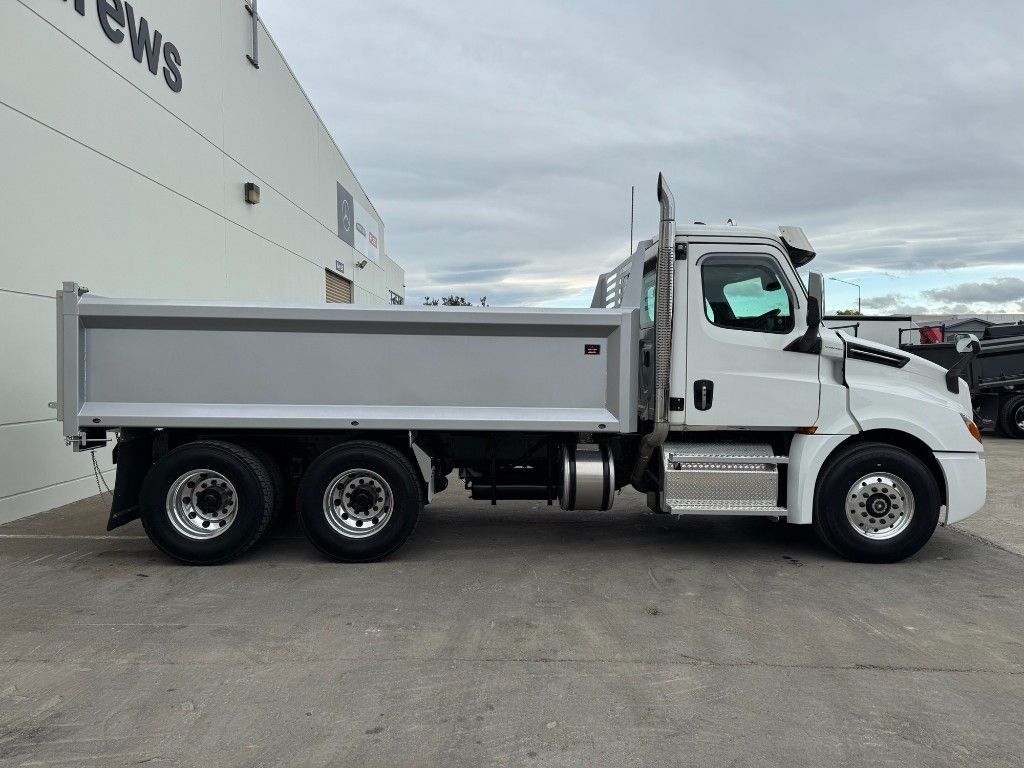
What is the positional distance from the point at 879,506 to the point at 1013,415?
12.6 meters

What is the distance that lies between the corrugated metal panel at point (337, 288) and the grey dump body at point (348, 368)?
1461cm

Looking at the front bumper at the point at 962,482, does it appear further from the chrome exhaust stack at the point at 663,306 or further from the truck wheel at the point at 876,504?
the chrome exhaust stack at the point at 663,306

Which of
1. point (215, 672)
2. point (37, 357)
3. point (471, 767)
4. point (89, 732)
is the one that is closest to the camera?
point (471, 767)

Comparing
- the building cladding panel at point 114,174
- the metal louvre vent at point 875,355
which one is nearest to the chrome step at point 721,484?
the metal louvre vent at point 875,355

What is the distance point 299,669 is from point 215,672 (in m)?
0.45

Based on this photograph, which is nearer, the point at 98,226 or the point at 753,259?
the point at 753,259

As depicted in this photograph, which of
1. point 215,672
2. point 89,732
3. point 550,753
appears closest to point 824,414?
point 550,753

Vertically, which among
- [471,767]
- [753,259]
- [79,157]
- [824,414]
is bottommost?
[471,767]

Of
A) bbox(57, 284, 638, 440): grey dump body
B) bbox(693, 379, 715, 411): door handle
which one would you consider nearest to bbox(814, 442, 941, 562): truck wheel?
bbox(693, 379, 715, 411): door handle

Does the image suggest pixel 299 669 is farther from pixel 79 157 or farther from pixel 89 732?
pixel 79 157

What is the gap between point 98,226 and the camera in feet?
29.3

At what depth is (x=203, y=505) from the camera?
6.02 m

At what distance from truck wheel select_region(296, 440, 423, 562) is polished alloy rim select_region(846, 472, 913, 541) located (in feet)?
12.0

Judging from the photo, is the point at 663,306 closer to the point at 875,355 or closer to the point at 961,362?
the point at 875,355
